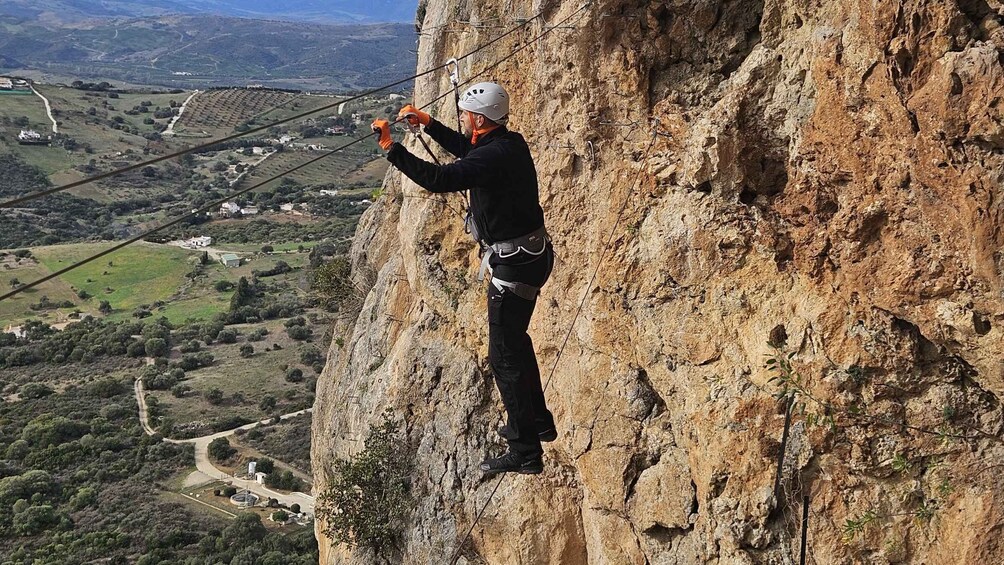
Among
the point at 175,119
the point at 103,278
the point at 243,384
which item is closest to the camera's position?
the point at 243,384

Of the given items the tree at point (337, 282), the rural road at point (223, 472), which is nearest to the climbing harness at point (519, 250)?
the tree at point (337, 282)

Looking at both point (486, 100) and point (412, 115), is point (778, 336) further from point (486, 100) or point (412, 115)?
point (412, 115)

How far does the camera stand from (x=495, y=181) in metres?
6.07

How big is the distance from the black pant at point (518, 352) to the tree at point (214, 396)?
39244 mm

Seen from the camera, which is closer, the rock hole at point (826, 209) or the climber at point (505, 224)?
the climber at point (505, 224)

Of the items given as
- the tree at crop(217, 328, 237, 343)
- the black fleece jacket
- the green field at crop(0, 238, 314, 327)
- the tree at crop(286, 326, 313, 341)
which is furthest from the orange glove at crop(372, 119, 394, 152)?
the green field at crop(0, 238, 314, 327)

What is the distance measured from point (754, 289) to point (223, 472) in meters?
33.1

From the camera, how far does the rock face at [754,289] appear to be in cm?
511

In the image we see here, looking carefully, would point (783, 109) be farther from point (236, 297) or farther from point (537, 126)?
point (236, 297)

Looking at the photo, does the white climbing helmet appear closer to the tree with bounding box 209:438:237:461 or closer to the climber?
the climber

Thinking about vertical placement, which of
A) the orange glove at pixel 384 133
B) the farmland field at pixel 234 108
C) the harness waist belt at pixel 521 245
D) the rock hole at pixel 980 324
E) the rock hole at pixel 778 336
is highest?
the orange glove at pixel 384 133

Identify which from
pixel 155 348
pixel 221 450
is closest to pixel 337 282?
pixel 221 450

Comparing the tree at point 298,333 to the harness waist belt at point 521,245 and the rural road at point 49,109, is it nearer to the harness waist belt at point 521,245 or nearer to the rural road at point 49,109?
the harness waist belt at point 521,245

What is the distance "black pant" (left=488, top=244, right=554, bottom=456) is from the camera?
6.57 meters
